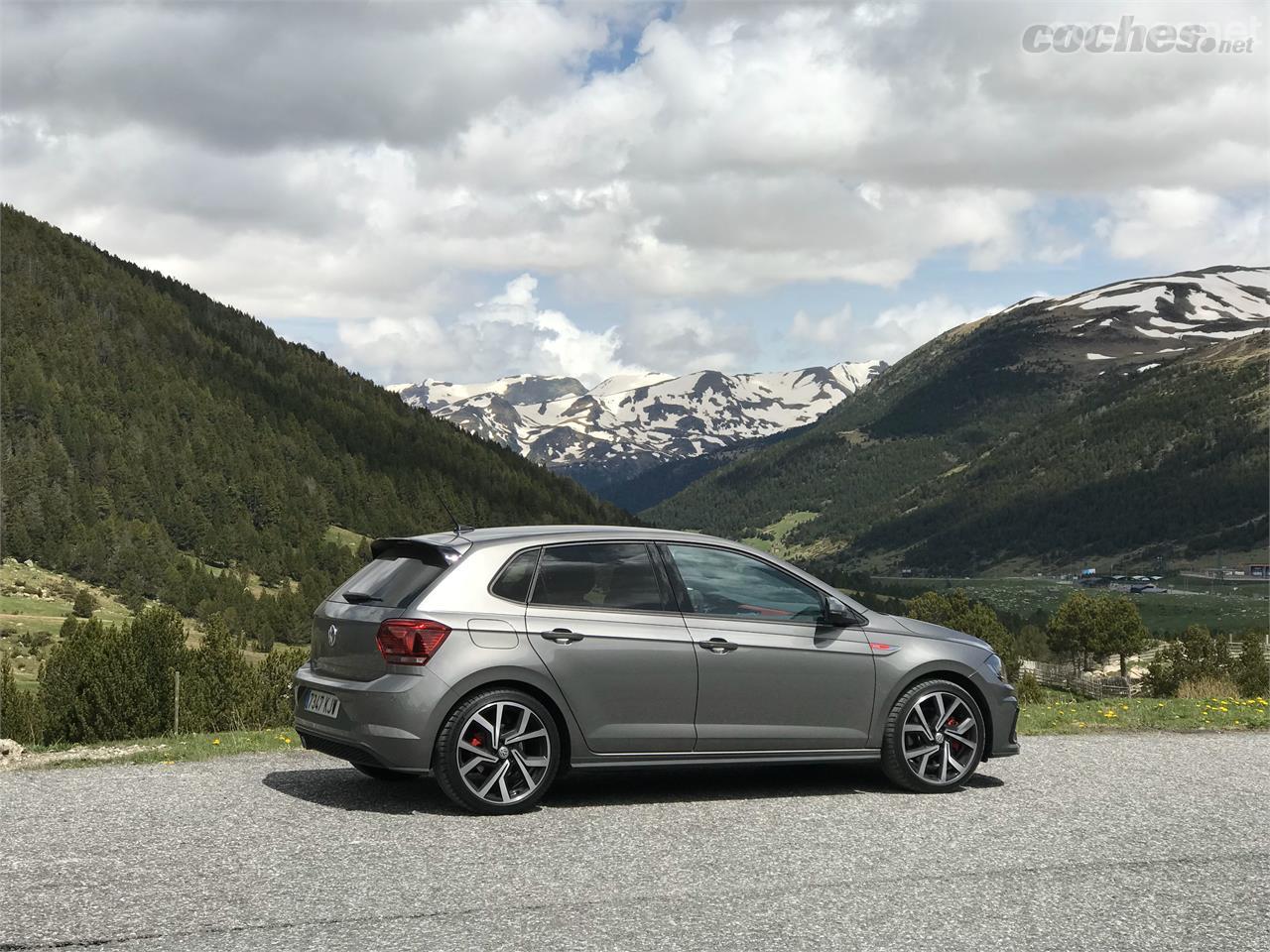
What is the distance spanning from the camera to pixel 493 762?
8875 mm

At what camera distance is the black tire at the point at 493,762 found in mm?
8758

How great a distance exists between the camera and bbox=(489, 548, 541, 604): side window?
918cm

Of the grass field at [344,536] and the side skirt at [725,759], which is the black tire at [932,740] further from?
the grass field at [344,536]

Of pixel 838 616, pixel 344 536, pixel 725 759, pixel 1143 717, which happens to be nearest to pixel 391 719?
pixel 725 759

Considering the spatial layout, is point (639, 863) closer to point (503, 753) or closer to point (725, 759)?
point (503, 753)

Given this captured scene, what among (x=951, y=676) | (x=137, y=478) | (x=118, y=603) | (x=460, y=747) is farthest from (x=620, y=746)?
(x=137, y=478)

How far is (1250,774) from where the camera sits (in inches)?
437

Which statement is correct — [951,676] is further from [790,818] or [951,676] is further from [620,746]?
[620,746]

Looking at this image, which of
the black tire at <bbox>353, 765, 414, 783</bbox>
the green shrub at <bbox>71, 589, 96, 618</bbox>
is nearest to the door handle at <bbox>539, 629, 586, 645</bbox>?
the black tire at <bbox>353, 765, 414, 783</bbox>

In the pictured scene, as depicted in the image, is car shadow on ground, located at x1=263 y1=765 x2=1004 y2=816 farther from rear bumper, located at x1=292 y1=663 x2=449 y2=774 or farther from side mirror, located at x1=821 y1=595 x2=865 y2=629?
side mirror, located at x1=821 y1=595 x2=865 y2=629

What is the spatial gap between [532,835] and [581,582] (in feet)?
6.21

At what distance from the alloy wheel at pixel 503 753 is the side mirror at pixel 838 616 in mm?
2318

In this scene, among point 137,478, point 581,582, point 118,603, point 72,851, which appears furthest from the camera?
point 137,478

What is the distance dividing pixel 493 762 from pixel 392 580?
1489mm
